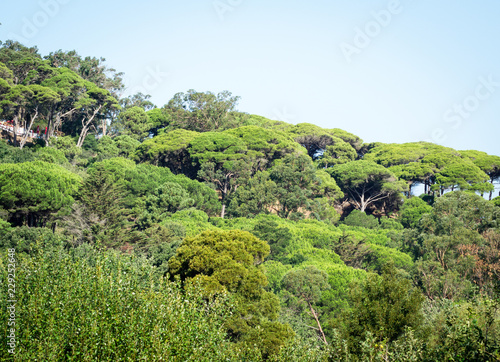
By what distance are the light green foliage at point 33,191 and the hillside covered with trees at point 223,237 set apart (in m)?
0.13

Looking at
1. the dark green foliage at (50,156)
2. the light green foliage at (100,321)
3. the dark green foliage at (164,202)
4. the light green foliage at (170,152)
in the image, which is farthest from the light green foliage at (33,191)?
the light green foliage at (100,321)

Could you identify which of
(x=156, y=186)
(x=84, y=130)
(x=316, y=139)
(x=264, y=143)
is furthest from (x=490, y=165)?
(x=84, y=130)

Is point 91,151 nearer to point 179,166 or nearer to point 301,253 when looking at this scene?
point 179,166

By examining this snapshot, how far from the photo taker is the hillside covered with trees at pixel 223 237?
10.5 m

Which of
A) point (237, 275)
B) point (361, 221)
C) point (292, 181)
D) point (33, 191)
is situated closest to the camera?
point (237, 275)

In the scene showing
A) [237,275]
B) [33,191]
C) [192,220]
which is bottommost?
[237,275]

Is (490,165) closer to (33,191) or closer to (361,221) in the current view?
(361,221)

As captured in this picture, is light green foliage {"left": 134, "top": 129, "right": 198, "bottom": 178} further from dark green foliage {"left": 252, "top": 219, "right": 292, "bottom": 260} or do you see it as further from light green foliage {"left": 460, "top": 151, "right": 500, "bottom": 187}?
light green foliage {"left": 460, "top": 151, "right": 500, "bottom": 187}

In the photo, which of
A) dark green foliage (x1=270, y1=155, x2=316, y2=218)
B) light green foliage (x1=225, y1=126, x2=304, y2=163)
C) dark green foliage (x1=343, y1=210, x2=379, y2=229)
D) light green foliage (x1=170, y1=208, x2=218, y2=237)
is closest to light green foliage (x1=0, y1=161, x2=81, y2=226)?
light green foliage (x1=170, y1=208, x2=218, y2=237)

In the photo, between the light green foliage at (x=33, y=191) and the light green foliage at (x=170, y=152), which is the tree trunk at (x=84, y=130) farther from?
the light green foliage at (x=33, y=191)

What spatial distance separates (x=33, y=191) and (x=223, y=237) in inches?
590

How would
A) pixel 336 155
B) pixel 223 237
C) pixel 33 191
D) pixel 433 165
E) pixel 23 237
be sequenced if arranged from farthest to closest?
pixel 336 155 → pixel 433 165 → pixel 33 191 → pixel 23 237 → pixel 223 237

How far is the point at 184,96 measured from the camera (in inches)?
2357

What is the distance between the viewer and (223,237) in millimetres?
24000
